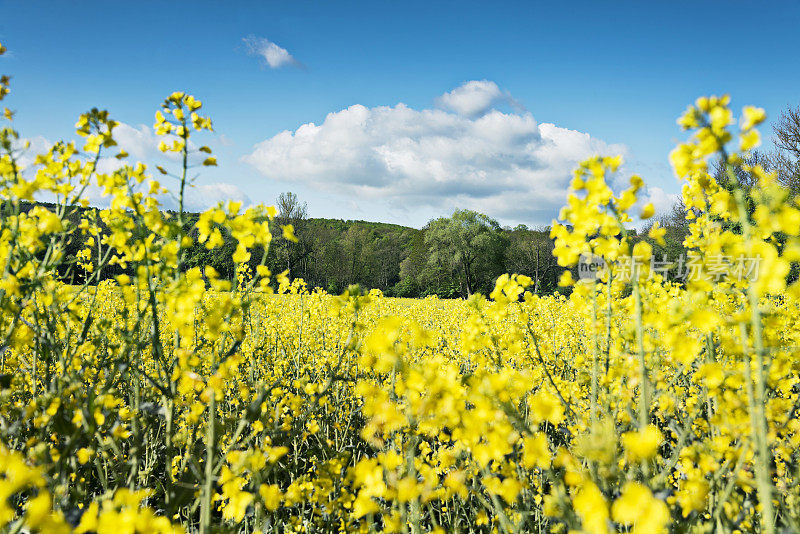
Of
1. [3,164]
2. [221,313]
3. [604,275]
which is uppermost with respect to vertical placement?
[3,164]

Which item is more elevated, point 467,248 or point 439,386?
point 467,248

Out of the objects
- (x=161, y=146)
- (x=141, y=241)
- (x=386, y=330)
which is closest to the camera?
(x=386, y=330)

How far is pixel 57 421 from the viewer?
5.76 ft

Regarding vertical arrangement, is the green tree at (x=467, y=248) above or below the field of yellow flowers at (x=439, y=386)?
above

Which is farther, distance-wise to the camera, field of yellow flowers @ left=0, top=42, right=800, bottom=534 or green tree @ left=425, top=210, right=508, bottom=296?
green tree @ left=425, top=210, right=508, bottom=296

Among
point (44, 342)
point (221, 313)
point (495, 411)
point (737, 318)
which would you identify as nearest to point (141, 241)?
point (221, 313)

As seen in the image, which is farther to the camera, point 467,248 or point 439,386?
point 467,248

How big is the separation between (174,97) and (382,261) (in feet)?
176

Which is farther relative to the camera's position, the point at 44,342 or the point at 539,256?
the point at 539,256

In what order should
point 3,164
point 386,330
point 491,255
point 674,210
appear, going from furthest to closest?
point 491,255, point 674,210, point 3,164, point 386,330

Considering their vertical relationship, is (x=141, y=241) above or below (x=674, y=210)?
below

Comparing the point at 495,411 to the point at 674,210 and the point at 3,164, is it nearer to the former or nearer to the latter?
the point at 3,164

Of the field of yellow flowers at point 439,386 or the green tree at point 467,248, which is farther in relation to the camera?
the green tree at point 467,248

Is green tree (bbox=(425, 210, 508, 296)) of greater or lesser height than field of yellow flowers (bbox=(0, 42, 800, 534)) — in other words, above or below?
above
